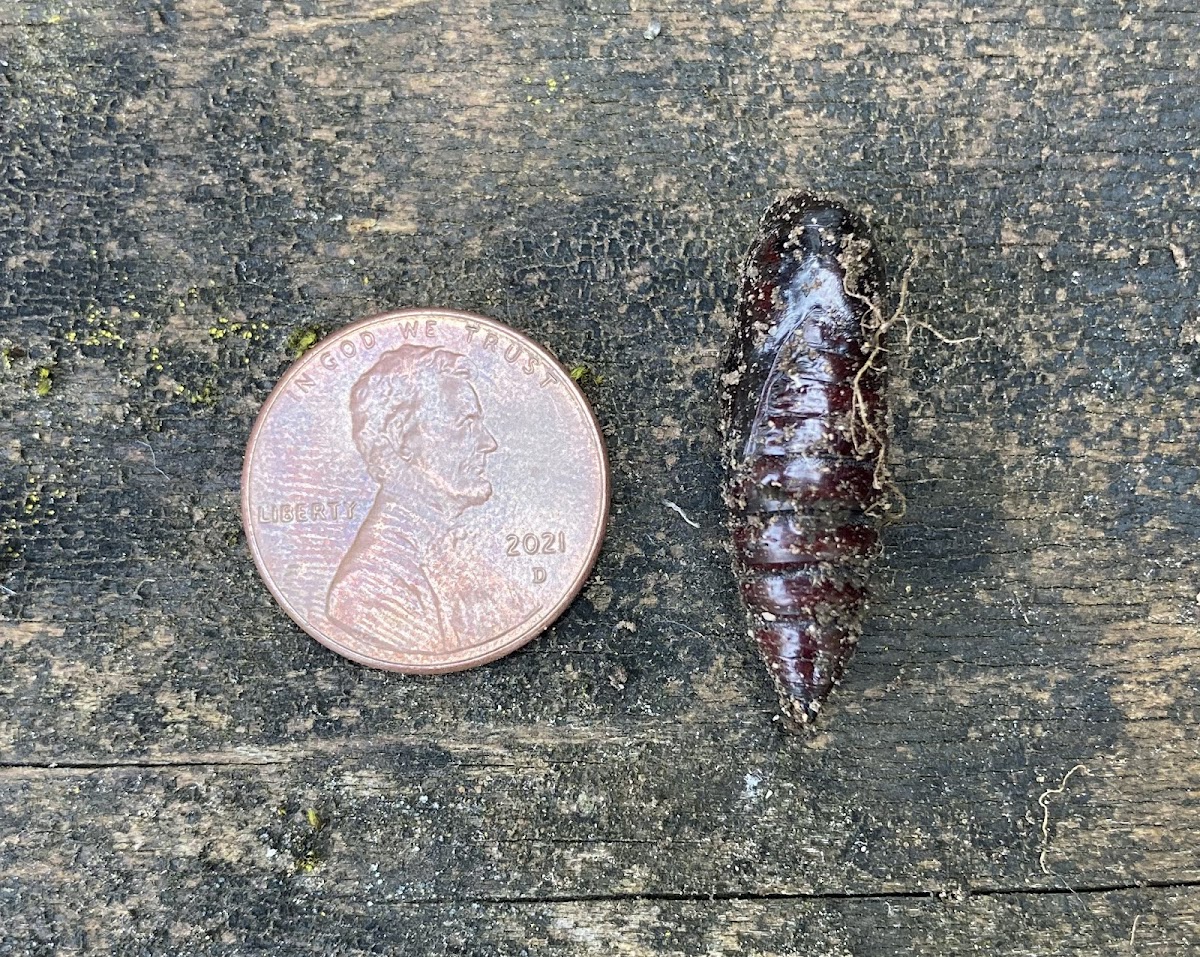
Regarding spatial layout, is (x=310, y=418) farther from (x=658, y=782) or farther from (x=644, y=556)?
(x=658, y=782)

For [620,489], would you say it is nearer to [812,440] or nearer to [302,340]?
[812,440]

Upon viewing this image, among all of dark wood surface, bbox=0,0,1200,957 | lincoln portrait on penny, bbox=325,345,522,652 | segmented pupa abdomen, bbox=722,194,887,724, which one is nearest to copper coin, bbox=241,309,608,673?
lincoln portrait on penny, bbox=325,345,522,652

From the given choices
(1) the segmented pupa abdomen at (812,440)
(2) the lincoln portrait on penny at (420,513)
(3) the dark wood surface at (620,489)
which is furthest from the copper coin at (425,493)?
(1) the segmented pupa abdomen at (812,440)

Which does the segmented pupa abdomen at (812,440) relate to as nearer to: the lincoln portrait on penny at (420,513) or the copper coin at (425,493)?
the copper coin at (425,493)

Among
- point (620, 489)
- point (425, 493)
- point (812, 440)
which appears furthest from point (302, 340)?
point (812, 440)

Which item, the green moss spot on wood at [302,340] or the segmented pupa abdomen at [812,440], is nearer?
the segmented pupa abdomen at [812,440]

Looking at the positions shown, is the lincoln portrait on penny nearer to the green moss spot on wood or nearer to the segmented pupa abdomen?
the green moss spot on wood
